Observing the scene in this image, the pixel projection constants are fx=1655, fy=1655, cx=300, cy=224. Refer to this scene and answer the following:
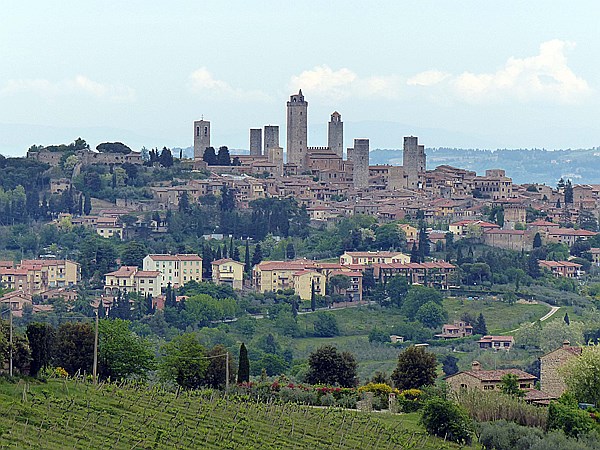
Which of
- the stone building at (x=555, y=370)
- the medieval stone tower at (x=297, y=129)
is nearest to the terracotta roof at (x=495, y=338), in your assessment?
the stone building at (x=555, y=370)

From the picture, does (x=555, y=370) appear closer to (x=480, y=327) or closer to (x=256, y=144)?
(x=480, y=327)

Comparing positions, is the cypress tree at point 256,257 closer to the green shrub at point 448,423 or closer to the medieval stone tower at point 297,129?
the medieval stone tower at point 297,129

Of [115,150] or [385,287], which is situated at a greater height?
[115,150]

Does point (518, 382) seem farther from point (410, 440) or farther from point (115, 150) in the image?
point (115, 150)

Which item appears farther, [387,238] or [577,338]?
[387,238]

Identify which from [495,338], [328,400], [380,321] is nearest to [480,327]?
[495,338]

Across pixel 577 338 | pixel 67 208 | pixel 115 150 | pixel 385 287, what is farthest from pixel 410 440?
pixel 115 150

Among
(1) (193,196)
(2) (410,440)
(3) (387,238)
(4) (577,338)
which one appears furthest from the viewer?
(1) (193,196)

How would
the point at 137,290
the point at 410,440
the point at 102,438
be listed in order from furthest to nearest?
1. the point at 137,290
2. the point at 410,440
3. the point at 102,438
